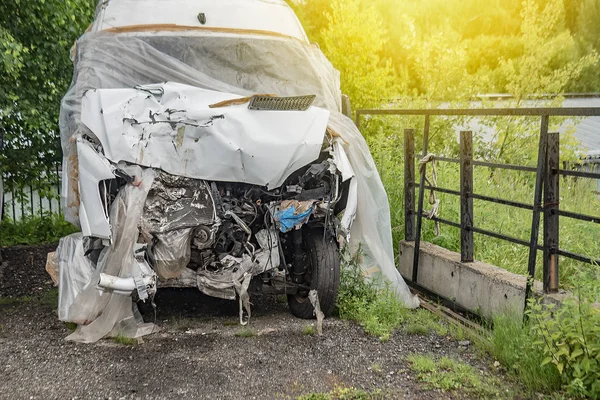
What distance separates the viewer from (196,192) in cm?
496

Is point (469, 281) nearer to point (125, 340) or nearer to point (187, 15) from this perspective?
point (125, 340)

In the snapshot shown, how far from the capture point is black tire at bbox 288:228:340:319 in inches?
206

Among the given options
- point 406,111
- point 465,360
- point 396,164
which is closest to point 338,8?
point 396,164

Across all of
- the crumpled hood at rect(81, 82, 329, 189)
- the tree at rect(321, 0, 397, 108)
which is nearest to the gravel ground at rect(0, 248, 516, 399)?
the crumpled hood at rect(81, 82, 329, 189)

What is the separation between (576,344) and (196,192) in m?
2.76

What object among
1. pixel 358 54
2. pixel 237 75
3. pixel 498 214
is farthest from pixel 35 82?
pixel 358 54

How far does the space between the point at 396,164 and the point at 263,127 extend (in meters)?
3.65

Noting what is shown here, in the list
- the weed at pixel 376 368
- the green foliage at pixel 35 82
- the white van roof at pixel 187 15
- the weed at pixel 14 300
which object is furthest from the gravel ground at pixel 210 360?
the green foliage at pixel 35 82

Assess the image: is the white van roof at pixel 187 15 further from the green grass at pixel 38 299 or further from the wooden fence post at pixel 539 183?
the wooden fence post at pixel 539 183

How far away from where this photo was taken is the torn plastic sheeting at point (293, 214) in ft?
16.3

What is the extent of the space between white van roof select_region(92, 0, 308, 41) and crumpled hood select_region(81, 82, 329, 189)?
117 cm

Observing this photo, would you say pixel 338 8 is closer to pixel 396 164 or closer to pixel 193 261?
pixel 396 164

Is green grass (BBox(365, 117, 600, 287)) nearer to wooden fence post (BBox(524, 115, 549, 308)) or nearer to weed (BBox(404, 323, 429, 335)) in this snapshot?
wooden fence post (BBox(524, 115, 549, 308))

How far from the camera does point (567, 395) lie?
3.66 m
